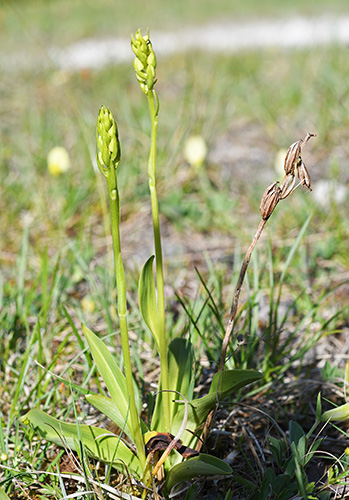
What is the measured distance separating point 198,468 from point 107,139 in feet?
2.10

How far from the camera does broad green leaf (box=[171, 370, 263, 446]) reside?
0.98 m

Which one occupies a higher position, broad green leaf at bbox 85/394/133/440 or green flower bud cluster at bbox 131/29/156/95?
green flower bud cluster at bbox 131/29/156/95

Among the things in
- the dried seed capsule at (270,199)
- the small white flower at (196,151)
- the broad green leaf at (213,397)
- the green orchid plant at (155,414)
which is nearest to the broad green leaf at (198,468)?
the green orchid plant at (155,414)

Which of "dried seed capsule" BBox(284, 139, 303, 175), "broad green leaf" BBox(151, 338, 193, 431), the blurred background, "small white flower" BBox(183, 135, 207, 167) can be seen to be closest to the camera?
"dried seed capsule" BBox(284, 139, 303, 175)

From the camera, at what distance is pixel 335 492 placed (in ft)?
3.55

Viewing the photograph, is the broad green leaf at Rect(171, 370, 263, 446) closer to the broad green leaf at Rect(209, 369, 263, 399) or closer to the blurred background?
the broad green leaf at Rect(209, 369, 263, 399)

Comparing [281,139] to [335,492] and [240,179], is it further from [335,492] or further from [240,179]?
[335,492]

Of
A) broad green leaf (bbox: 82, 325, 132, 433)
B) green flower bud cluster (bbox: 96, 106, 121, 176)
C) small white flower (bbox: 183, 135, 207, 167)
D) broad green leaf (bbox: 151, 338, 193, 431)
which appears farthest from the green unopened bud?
small white flower (bbox: 183, 135, 207, 167)

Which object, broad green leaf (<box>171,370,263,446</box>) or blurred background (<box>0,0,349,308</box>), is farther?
Result: blurred background (<box>0,0,349,308</box>)

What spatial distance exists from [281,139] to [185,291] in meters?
1.58

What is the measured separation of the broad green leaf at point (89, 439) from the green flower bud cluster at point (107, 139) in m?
0.54

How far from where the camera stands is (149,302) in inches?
42.3

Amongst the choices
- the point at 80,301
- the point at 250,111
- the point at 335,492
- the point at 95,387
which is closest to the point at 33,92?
the point at 250,111

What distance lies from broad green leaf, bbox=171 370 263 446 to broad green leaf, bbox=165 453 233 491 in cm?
10
